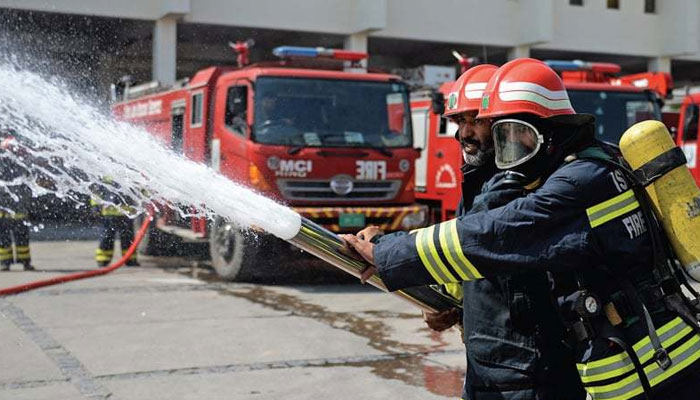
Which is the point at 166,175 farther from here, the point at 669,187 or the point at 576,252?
the point at 669,187

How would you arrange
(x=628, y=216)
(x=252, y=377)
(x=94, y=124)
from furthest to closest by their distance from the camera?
(x=252, y=377) < (x=94, y=124) < (x=628, y=216)

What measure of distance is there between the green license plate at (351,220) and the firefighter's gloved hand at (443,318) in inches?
249

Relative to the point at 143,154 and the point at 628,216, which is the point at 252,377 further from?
the point at 628,216

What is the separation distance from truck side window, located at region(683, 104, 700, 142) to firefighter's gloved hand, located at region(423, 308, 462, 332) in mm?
9494

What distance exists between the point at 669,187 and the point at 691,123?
9.90 m

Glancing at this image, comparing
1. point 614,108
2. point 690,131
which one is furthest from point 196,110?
point 690,131

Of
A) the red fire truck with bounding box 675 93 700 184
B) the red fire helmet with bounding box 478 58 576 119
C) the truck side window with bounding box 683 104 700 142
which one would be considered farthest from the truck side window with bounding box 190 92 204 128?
the red fire helmet with bounding box 478 58 576 119

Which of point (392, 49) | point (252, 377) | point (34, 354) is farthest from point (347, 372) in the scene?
point (392, 49)

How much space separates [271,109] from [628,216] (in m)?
7.19

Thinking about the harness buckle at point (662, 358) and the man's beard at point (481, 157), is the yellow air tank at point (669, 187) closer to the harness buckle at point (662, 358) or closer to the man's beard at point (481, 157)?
the harness buckle at point (662, 358)

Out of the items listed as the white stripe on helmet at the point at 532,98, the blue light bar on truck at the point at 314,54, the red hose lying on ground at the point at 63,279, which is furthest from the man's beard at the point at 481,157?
the blue light bar on truck at the point at 314,54

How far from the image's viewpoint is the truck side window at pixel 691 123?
11594mm

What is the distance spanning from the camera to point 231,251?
986 cm

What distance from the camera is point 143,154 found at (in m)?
3.76
